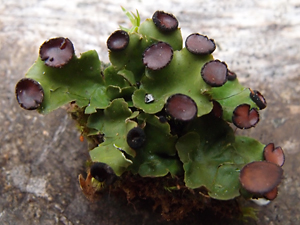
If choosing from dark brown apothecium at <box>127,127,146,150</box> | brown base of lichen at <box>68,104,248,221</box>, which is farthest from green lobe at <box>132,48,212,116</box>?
brown base of lichen at <box>68,104,248,221</box>

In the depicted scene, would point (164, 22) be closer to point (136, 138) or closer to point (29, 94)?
point (136, 138)

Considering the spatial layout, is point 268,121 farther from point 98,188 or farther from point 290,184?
point 98,188

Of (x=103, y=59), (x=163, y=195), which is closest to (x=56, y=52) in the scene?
(x=163, y=195)

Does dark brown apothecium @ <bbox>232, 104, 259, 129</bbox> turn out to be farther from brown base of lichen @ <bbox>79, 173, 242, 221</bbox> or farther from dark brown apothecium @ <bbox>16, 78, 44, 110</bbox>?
dark brown apothecium @ <bbox>16, 78, 44, 110</bbox>

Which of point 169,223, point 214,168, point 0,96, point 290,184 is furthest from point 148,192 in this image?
point 0,96

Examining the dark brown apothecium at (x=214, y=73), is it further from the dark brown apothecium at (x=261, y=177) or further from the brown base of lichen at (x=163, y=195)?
the brown base of lichen at (x=163, y=195)

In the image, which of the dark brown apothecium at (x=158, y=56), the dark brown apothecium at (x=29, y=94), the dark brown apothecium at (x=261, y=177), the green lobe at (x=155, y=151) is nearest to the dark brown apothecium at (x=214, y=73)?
the dark brown apothecium at (x=158, y=56)
